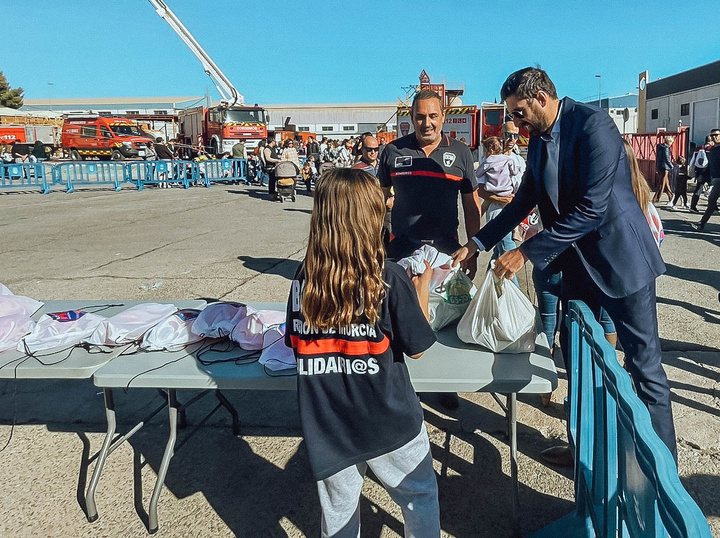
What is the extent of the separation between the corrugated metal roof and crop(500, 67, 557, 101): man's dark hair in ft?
126

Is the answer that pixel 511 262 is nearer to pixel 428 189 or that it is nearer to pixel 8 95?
pixel 428 189

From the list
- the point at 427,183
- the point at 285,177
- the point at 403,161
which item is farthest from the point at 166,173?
the point at 427,183

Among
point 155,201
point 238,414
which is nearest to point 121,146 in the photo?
point 155,201

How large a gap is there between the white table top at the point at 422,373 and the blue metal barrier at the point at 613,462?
246mm

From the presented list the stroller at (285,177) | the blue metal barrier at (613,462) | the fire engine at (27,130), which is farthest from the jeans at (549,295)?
the fire engine at (27,130)

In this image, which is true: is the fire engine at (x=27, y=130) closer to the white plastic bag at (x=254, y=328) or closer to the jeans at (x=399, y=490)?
the white plastic bag at (x=254, y=328)

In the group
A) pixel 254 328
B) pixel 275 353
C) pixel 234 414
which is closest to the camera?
pixel 275 353

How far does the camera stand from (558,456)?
3125 mm

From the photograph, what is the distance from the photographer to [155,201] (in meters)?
17.6

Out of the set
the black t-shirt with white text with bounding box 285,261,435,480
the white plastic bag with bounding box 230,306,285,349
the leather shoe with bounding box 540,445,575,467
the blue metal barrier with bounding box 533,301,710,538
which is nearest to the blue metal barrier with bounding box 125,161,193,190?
the white plastic bag with bounding box 230,306,285,349

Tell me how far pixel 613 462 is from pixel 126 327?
254cm

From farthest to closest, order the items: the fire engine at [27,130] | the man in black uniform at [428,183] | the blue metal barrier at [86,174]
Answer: the fire engine at [27,130] < the blue metal barrier at [86,174] < the man in black uniform at [428,183]

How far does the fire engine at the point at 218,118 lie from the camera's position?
27781 millimetres

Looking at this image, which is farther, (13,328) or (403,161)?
(403,161)
